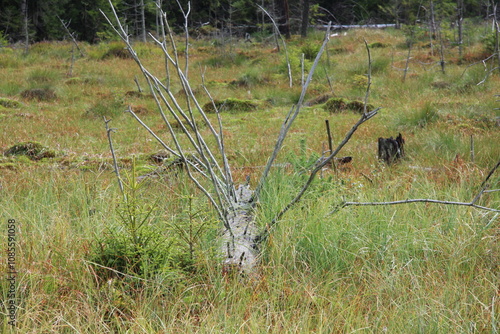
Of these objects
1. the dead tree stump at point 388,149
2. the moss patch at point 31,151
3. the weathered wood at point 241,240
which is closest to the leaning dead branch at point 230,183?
the weathered wood at point 241,240

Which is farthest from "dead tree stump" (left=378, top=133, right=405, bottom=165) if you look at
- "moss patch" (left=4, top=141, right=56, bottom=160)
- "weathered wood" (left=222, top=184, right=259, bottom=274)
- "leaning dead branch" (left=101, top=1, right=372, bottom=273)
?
"moss patch" (left=4, top=141, right=56, bottom=160)

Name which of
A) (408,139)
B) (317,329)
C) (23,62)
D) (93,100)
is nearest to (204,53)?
(23,62)

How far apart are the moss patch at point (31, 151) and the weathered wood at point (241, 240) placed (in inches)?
136

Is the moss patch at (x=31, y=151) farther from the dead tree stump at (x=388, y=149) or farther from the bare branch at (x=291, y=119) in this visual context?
the dead tree stump at (x=388, y=149)

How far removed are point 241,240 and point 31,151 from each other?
13.7 feet

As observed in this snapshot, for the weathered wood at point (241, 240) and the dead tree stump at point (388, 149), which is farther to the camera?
the dead tree stump at point (388, 149)

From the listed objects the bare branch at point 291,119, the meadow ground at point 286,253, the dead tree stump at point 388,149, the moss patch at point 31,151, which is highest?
the bare branch at point 291,119

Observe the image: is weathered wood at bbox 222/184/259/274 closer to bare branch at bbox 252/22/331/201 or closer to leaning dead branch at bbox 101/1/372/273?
leaning dead branch at bbox 101/1/372/273

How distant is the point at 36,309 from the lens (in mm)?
2090

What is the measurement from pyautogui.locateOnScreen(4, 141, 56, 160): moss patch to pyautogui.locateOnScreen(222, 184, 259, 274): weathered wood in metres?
3.46

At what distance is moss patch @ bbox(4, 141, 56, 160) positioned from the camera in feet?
18.7

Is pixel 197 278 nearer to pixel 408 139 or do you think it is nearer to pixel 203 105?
pixel 408 139

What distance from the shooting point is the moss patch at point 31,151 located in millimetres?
5707

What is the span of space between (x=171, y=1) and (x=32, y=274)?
31.9m
